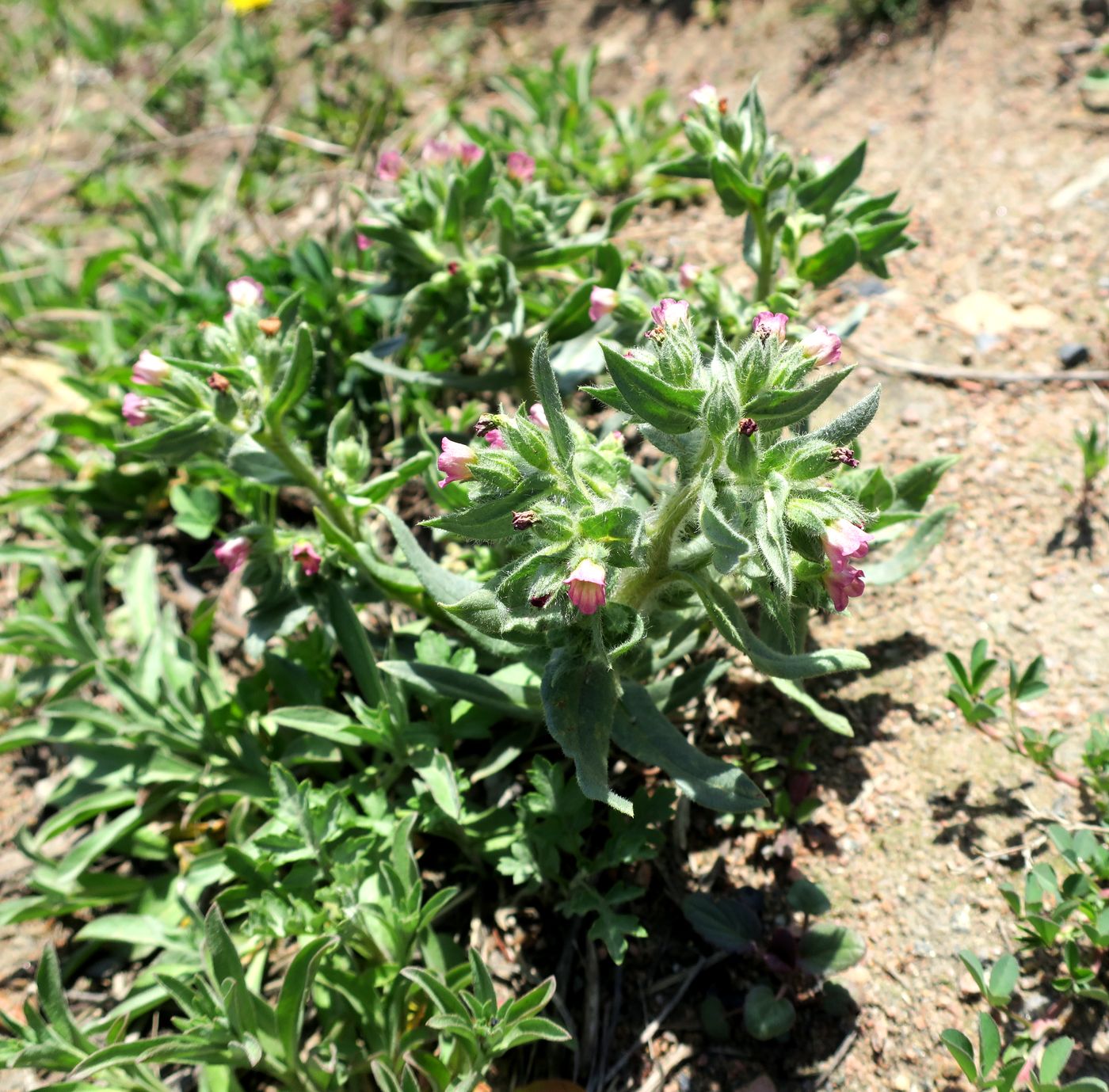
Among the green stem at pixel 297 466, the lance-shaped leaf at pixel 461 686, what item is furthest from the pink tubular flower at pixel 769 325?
the green stem at pixel 297 466

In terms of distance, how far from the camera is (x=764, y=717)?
2984 millimetres

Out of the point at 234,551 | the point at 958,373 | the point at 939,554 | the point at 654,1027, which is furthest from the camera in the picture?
the point at 958,373

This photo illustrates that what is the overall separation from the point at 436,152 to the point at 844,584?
215 cm

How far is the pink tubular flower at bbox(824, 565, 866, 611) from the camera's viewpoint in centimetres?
206

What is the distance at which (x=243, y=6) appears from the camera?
261 inches

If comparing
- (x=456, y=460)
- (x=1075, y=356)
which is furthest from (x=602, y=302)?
(x=1075, y=356)

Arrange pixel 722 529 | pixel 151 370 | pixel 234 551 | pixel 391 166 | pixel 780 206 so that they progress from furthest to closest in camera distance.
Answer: pixel 391 166 < pixel 780 206 < pixel 234 551 < pixel 151 370 < pixel 722 529

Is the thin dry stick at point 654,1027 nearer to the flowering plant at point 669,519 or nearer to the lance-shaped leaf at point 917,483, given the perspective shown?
the flowering plant at point 669,519

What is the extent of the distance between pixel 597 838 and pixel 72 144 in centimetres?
610

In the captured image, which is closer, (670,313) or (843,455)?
(843,455)

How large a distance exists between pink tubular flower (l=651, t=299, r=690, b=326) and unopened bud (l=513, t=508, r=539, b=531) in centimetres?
59

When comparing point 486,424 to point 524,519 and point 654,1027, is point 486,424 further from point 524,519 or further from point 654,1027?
point 654,1027

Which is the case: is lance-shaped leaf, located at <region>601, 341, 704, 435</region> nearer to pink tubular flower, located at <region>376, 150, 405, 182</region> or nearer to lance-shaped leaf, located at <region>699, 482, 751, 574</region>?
lance-shaped leaf, located at <region>699, 482, 751, 574</region>

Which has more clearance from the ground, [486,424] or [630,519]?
[486,424]
